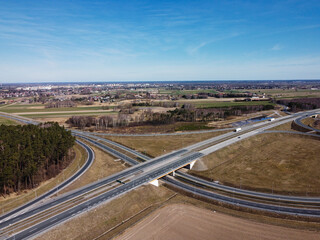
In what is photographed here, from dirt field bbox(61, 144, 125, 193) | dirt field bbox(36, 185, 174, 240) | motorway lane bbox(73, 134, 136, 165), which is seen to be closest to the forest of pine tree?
dirt field bbox(61, 144, 125, 193)

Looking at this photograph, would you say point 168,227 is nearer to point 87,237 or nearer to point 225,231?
point 225,231

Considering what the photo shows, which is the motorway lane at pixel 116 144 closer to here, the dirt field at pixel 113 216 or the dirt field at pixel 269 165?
the dirt field at pixel 269 165

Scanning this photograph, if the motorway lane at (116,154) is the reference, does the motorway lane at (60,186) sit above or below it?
below

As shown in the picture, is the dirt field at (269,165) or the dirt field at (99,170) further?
the dirt field at (269,165)

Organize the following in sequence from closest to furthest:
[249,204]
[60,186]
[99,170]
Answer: [249,204], [60,186], [99,170]

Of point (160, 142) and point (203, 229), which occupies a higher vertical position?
point (160, 142)

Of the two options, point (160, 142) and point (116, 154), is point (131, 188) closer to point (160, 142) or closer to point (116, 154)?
point (116, 154)

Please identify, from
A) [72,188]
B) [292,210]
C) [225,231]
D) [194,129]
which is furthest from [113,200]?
[194,129]

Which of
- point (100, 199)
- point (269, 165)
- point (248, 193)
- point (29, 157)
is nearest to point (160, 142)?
point (269, 165)

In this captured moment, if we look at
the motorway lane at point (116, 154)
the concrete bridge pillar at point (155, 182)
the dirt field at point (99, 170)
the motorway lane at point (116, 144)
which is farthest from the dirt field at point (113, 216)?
the motorway lane at point (116, 144)
